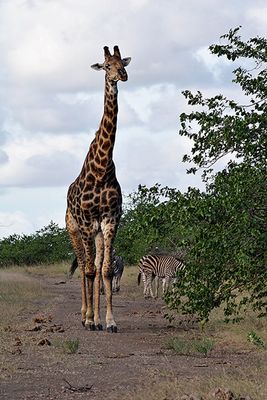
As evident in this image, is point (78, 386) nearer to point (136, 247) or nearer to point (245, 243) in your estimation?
point (245, 243)

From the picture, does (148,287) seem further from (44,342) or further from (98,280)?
(44,342)

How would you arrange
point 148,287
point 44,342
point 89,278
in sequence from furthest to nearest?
point 148,287, point 89,278, point 44,342

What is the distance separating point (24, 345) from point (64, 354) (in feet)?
3.57

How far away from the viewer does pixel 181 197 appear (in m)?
13.0

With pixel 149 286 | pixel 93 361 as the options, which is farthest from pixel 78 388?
pixel 149 286

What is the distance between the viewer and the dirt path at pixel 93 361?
8695 millimetres

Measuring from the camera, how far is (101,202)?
15.0m

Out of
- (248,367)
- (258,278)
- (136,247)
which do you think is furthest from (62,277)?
(248,367)

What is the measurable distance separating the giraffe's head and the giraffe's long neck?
361mm

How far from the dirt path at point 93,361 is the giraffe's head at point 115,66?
393cm

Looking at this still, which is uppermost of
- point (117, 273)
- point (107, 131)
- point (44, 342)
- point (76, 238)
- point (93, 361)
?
point (107, 131)

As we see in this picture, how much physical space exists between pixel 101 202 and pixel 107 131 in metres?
1.18

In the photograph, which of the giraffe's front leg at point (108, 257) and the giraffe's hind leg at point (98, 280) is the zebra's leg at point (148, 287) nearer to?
the giraffe's hind leg at point (98, 280)

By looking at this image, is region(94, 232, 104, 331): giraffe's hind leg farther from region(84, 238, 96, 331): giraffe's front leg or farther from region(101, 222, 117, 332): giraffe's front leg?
region(101, 222, 117, 332): giraffe's front leg
